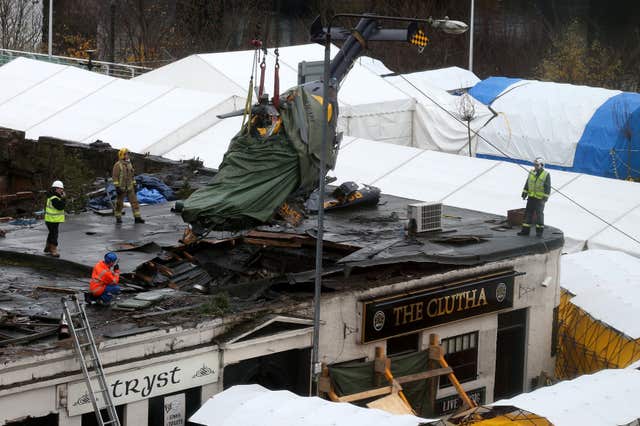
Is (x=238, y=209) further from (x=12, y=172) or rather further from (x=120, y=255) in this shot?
(x=12, y=172)

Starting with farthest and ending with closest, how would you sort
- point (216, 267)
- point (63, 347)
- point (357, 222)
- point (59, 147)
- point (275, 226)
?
point (59, 147) < point (357, 222) < point (275, 226) < point (216, 267) < point (63, 347)

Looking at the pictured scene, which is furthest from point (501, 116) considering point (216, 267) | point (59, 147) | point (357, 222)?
point (216, 267)

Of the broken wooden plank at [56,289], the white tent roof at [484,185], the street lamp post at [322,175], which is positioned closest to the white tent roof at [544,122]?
the white tent roof at [484,185]

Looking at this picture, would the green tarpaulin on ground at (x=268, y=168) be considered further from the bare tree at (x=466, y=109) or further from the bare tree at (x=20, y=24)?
the bare tree at (x=20, y=24)

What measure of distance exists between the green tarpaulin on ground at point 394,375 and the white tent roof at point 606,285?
5024 mm

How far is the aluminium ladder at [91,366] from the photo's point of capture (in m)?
15.9

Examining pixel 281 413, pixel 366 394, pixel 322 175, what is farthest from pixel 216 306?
pixel 366 394

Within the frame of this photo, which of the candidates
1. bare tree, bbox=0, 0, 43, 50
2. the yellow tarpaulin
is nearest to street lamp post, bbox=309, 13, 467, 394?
the yellow tarpaulin

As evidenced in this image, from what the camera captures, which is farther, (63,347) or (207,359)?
Result: (207,359)

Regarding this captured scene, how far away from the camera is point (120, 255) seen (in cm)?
2186

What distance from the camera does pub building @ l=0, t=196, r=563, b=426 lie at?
54.1ft

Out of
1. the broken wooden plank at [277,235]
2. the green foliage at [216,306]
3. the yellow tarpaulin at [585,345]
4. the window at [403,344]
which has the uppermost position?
the broken wooden plank at [277,235]

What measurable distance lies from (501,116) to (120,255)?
91.6 feet

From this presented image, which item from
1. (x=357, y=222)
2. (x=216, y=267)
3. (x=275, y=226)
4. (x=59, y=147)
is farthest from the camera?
(x=59, y=147)
